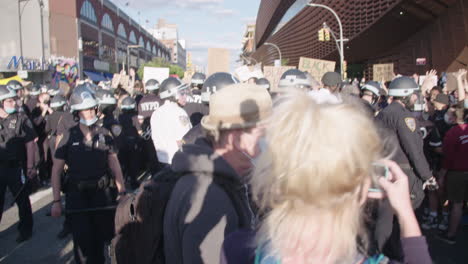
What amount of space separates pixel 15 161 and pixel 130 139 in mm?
3104

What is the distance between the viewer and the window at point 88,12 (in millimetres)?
48250

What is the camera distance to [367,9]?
29484 millimetres

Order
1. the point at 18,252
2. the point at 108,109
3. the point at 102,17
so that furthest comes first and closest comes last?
1. the point at 102,17
2. the point at 108,109
3. the point at 18,252

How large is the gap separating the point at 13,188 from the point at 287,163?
18.4 ft

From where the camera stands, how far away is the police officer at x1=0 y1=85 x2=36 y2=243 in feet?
19.1

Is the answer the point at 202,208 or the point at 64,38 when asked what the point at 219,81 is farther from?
the point at 64,38

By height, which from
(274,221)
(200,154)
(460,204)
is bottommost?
(460,204)

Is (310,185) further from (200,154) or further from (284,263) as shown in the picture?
(200,154)

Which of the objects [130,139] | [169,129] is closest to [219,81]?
[169,129]

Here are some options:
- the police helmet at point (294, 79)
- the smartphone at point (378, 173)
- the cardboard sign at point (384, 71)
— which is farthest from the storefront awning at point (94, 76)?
the smartphone at point (378, 173)

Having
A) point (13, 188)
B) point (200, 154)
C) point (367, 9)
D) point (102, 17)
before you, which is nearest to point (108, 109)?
point (13, 188)

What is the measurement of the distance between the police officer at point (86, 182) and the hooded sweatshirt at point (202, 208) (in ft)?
7.93

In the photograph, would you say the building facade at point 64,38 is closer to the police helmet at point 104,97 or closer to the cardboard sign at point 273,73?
the cardboard sign at point 273,73

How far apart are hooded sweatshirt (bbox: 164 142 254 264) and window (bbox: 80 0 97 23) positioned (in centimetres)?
5001
